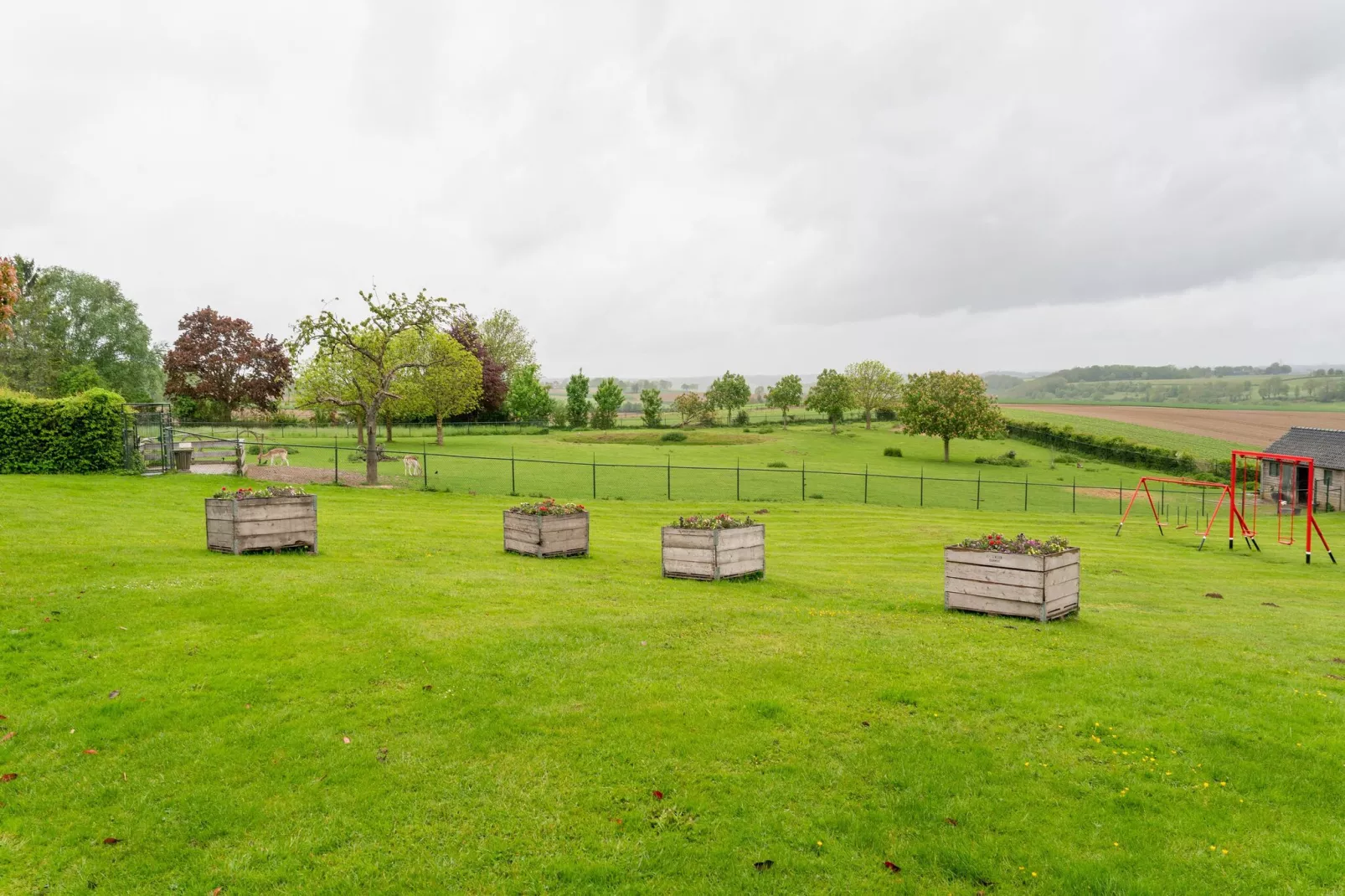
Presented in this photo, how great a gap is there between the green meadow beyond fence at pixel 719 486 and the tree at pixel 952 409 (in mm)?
12231

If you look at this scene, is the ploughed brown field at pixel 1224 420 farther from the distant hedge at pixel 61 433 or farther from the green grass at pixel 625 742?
the distant hedge at pixel 61 433

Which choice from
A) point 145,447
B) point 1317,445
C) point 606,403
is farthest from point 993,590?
point 606,403

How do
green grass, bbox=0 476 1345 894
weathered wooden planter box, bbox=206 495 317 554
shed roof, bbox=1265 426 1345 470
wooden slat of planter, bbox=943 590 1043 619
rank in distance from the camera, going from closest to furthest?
green grass, bbox=0 476 1345 894 < wooden slat of planter, bbox=943 590 1043 619 < weathered wooden planter box, bbox=206 495 317 554 < shed roof, bbox=1265 426 1345 470

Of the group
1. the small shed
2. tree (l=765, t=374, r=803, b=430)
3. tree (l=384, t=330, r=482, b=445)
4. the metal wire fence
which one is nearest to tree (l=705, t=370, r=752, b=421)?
tree (l=765, t=374, r=803, b=430)

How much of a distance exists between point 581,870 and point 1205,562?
71.7 ft

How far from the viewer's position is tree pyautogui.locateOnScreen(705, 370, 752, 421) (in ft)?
294

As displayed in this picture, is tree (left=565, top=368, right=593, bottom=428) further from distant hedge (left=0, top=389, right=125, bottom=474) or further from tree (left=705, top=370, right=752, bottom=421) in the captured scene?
distant hedge (left=0, top=389, right=125, bottom=474)

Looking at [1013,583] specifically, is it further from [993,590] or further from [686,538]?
[686,538]

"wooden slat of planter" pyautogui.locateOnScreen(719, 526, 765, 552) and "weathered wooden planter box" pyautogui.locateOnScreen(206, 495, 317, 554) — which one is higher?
"weathered wooden planter box" pyautogui.locateOnScreen(206, 495, 317, 554)

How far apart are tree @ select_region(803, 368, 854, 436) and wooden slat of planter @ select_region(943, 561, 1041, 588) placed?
6480 centimetres

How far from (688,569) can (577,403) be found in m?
72.6

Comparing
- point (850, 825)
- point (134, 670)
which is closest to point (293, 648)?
point (134, 670)

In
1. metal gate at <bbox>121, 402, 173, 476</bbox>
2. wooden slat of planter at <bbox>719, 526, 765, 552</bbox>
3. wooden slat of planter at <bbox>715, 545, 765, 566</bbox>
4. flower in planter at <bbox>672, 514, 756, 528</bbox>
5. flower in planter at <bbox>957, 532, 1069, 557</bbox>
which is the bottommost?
wooden slat of planter at <bbox>715, 545, 765, 566</bbox>

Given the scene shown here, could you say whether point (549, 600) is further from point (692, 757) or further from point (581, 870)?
point (581, 870)
